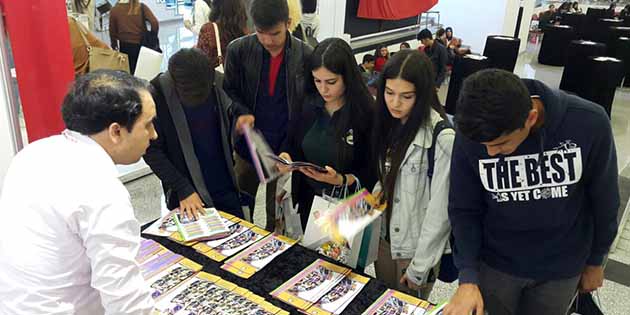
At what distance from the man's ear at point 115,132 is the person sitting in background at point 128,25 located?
9.96 ft

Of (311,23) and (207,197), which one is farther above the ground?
(311,23)

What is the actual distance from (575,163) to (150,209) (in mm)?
2850

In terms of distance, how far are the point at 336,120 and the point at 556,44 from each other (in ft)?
27.5

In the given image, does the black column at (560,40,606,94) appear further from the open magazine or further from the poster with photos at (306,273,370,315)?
the poster with photos at (306,273,370,315)

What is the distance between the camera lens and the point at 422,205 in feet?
5.29

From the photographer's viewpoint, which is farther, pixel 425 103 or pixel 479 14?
pixel 479 14

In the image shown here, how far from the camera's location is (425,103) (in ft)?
5.08

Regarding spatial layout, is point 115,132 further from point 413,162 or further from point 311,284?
point 413,162

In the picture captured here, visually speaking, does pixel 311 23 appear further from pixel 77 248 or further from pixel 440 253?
→ pixel 77 248

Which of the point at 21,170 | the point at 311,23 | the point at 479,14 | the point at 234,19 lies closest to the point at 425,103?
the point at 21,170

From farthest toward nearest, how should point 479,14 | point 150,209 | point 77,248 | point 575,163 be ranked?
point 479,14, point 150,209, point 575,163, point 77,248

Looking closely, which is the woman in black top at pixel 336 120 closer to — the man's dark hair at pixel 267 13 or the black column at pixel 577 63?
the man's dark hair at pixel 267 13

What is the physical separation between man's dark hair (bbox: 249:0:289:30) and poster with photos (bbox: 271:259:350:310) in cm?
104

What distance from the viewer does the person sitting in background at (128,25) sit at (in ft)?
12.3
